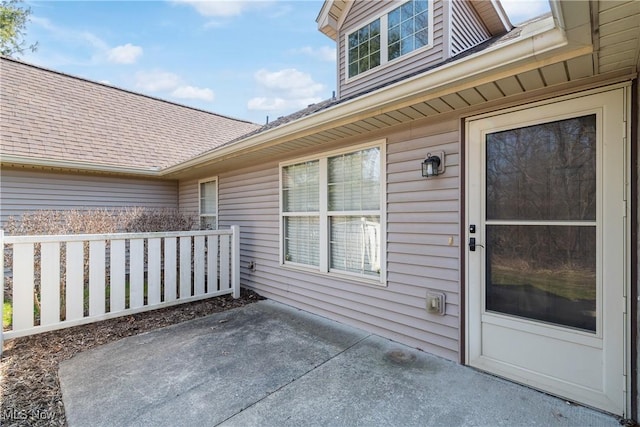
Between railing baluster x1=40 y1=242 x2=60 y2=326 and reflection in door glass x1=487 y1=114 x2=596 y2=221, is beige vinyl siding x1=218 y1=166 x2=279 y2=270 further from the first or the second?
reflection in door glass x1=487 y1=114 x2=596 y2=221

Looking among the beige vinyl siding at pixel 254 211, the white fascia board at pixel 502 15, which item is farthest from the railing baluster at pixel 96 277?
the white fascia board at pixel 502 15

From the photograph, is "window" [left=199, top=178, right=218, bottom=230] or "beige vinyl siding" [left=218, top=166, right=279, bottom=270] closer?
"beige vinyl siding" [left=218, top=166, right=279, bottom=270]

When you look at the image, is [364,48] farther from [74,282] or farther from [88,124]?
[88,124]

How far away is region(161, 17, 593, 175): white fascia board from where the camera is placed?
6.00 feet

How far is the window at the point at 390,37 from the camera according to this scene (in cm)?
406

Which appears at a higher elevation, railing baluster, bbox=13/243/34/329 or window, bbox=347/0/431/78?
window, bbox=347/0/431/78

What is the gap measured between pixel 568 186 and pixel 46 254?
16.3 ft

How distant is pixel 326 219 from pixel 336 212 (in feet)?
0.63

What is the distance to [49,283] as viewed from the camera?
344cm

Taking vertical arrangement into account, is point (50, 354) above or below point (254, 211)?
below

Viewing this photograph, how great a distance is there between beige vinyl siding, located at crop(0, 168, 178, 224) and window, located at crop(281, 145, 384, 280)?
4274mm

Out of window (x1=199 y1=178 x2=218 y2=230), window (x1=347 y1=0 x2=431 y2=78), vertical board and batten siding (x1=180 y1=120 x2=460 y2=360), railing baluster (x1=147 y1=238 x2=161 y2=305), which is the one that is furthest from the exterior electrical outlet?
window (x1=199 y1=178 x2=218 y2=230)

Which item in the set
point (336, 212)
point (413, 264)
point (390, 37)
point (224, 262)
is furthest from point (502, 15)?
point (224, 262)

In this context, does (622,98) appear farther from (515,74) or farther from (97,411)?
(97,411)
